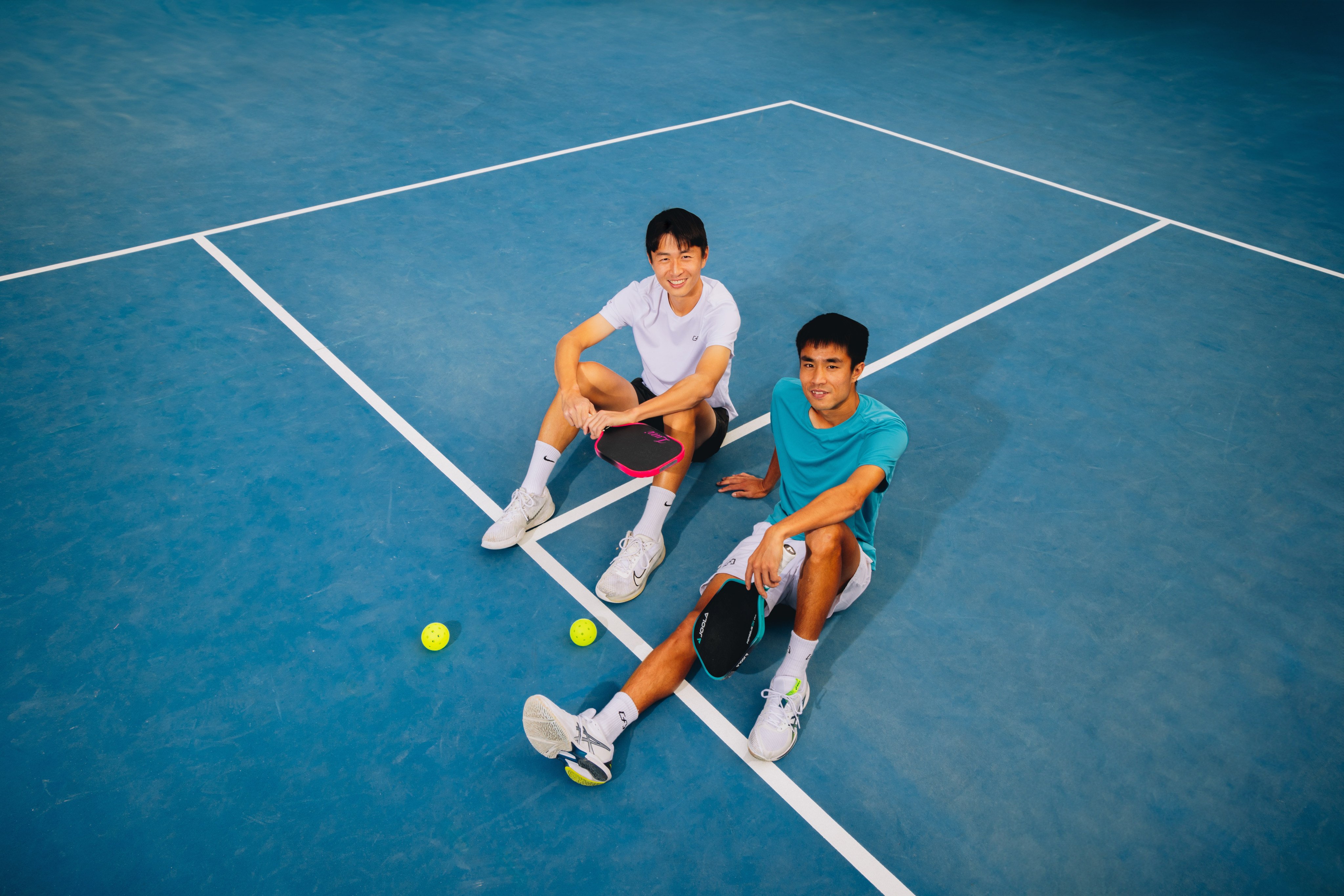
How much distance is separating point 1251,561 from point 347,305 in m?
5.70

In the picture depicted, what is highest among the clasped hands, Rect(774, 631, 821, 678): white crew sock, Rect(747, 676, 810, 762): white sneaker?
the clasped hands

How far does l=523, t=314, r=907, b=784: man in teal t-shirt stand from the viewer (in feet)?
9.25

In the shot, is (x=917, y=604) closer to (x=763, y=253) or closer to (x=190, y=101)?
(x=763, y=253)

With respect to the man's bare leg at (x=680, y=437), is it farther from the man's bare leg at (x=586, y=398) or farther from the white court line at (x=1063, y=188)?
the white court line at (x=1063, y=188)

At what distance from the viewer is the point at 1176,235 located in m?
7.11

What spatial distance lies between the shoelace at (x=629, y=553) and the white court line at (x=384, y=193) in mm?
4907

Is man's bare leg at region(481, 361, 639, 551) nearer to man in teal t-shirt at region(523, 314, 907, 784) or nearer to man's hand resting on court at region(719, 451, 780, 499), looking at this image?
man's hand resting on court at region(719, 451, 780, 499)

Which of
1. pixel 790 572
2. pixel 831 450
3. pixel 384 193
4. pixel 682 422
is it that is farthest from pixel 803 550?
pixel 384 193

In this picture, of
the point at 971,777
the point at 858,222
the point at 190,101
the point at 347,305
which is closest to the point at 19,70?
the point at 190,101

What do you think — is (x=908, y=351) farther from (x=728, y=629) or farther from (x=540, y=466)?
(x=728, y=629)

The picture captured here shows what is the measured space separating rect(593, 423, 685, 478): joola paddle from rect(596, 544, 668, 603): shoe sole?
389 mm

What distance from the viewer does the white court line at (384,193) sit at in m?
5.81

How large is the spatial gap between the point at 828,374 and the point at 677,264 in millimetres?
923

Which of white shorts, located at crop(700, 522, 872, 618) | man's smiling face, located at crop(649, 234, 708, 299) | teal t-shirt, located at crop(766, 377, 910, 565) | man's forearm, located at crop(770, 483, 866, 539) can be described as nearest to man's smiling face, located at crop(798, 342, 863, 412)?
teal t-shirt, located at crop(766, 377, 910, 565)
